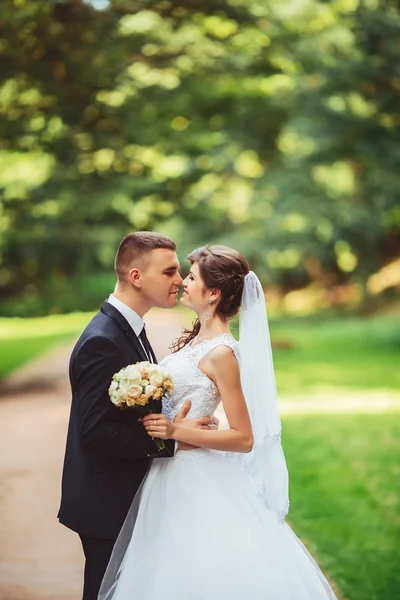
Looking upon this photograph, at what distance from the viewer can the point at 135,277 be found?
10.6ft

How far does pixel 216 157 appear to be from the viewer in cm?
1895

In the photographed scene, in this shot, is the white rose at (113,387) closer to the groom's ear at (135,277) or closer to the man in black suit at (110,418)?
the man in black suit at (110,418)

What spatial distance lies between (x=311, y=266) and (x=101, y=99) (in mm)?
10493

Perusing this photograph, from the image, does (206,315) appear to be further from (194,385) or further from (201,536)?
(201,536)

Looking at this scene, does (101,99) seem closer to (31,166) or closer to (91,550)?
(31,166)

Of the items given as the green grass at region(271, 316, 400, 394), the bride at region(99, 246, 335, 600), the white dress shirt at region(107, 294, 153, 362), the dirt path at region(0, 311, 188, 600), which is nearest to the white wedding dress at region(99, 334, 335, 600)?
the bride at region(99, 246, 335, 600)

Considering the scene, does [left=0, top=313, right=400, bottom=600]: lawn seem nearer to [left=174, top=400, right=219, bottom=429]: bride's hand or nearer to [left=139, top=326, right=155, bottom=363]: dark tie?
[left=174, top=400, right=219, bottom=429]: bride's hand

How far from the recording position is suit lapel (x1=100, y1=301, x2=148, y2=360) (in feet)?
10.4

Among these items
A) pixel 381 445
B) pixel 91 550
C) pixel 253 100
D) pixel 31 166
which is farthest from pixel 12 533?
pixel 253 100

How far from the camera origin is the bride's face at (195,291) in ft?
11.0

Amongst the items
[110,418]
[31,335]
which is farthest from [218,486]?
[31,335]

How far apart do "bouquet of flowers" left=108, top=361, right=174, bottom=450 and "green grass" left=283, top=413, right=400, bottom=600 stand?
87.7 inches

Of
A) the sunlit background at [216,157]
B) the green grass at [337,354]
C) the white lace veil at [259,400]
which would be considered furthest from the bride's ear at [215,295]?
the green grass at [337,354]

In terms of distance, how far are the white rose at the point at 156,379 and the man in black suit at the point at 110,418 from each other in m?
0.20
